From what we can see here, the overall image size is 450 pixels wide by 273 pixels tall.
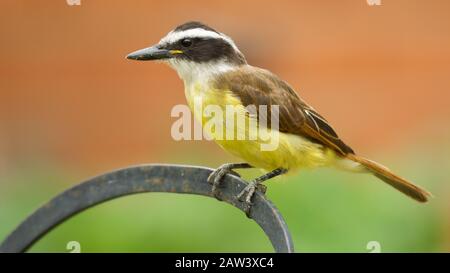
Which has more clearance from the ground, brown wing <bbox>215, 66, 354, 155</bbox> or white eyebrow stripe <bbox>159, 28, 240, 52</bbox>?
white eyebrow stripe <bbox>159, 28, 240, 52</bbox>

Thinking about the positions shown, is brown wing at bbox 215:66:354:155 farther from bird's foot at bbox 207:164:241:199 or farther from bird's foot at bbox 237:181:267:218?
bird's foot at bbox 237:181:267:218

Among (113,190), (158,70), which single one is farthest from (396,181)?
(158,70)

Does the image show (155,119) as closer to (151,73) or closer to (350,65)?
(151,73)

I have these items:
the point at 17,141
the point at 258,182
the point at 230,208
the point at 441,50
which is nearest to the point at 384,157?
the point at 230,208

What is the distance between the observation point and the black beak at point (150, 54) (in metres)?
3.72

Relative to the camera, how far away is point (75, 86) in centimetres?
810

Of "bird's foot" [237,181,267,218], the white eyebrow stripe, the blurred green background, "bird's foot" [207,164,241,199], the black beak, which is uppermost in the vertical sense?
the blurred green background

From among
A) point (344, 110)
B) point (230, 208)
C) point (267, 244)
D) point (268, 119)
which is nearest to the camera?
point (268, 119)

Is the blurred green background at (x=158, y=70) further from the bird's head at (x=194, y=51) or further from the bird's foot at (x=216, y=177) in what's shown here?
the bird's foot at (x=216, y=177)

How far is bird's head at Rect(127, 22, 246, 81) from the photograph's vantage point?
3.83 metres

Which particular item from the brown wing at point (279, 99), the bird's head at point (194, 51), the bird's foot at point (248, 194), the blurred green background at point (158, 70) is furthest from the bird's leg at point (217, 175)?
the blurred green background at point (158, 70)

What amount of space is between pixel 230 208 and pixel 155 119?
9.25 feet

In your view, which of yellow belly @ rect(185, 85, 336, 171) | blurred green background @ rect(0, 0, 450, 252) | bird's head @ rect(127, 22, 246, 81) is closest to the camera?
yellow belly @ rect(185, 85, 336, 171)

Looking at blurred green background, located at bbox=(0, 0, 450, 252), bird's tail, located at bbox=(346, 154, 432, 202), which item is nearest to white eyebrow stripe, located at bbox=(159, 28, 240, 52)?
bird's tail, located at bbox=(346, 154, 432, 202)
